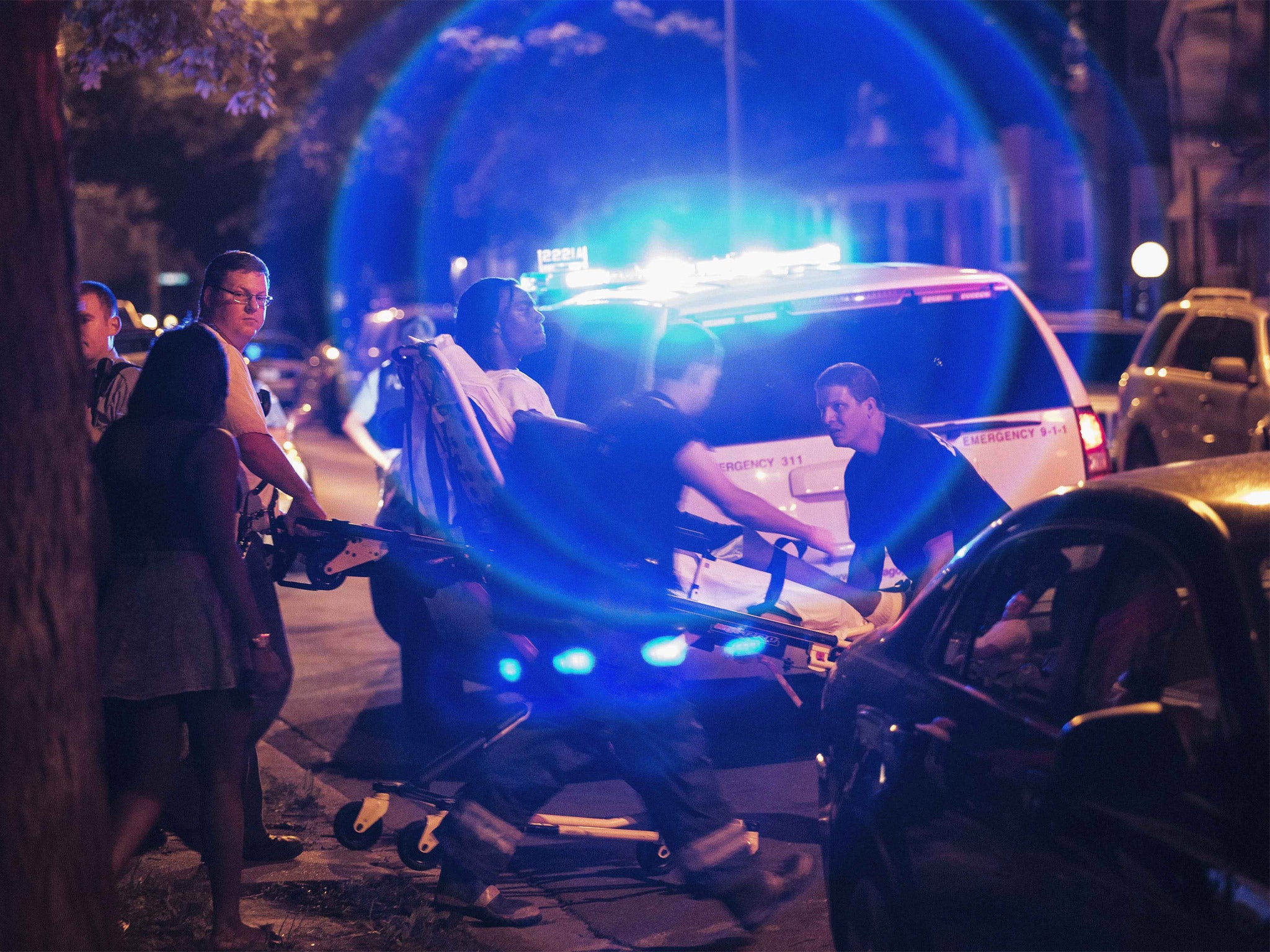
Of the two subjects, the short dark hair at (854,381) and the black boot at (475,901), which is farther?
the short dark hair at (854,381)

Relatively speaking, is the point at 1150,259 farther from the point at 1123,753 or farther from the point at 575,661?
the point at 1123,753

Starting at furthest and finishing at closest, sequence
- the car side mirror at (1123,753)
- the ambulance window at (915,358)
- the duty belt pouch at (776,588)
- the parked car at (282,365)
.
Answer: the parked car at (282,365) < the ambulance window at (915,358) < the duty belt pouch at (776,588) < the car side mirror at (1123,753)

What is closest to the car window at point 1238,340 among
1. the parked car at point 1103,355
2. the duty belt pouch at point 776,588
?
the parked car at point 1103,355

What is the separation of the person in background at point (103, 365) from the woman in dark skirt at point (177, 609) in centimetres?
146

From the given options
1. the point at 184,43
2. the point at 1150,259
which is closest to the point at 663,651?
the point at 184,43

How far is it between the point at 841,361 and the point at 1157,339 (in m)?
7.68

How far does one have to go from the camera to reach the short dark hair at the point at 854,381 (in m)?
5.71

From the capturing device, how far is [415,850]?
17.9 ft

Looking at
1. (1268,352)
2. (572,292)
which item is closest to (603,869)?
(572,292)

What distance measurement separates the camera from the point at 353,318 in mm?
37750

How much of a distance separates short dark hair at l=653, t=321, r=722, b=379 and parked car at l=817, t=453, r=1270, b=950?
3.94 feet

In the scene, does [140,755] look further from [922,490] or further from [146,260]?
[146,260]

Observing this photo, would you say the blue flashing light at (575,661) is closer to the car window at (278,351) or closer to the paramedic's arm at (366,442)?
the paramedic's arm at (366,442)

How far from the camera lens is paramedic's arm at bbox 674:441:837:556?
4.91 meters
